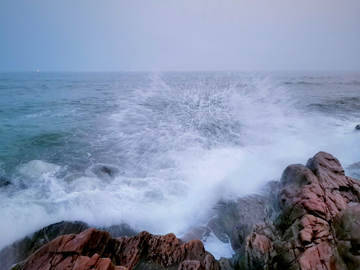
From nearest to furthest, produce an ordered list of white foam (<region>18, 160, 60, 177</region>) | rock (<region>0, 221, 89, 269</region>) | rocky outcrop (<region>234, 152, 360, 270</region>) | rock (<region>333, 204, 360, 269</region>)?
rock (<region>333, 204, 360, 269</region>)
rocky outcrop (<region>234, 152, 360, 270</region>)
rock (<region>0, 221, 89, 269</region>)
white foam (<region>18, 160, 60, 177</region>)

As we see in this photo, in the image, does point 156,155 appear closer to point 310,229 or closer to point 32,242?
point 32,242

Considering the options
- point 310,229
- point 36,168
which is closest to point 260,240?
point 310,229

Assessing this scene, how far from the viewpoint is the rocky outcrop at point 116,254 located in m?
2.86

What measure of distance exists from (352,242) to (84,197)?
21.2 feet

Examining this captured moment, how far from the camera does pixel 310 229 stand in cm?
312

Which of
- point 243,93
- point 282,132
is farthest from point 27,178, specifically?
point 243,93

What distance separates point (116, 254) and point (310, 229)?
140 inches

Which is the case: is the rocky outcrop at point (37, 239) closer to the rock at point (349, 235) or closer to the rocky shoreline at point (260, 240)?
the rocky shoreline at point (260, 240)

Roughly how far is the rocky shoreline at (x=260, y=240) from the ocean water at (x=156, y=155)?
0.59 meters

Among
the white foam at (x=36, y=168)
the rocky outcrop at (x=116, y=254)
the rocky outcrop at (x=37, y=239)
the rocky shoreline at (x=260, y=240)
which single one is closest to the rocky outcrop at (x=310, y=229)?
the rocky shoreline at (x=260, y=240)

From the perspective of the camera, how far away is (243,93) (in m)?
16.0

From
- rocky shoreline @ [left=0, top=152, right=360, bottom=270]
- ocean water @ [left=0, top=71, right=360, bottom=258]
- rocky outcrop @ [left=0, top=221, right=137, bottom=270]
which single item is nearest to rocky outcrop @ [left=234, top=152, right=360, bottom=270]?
rocky shoreline @ [left=0, top=152, right=360, bottom=270]

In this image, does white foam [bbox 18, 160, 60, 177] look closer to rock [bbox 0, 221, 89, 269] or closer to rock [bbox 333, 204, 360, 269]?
rock [bbox 0, 221, 89, 269]

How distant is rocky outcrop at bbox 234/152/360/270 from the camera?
8.98ft
